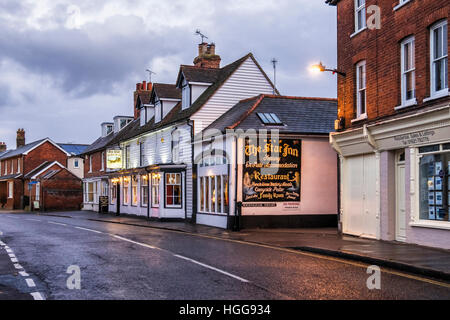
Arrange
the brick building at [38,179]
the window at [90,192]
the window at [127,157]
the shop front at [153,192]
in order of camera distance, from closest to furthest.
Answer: the shop front at [153,192] < the window at [127,157] < the window at [90,192] < the brick building at [38,179]

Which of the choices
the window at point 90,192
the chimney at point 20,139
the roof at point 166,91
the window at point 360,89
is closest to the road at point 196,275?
the window at point 360,89

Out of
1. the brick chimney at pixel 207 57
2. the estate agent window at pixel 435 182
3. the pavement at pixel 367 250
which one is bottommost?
the pavement at pixel 367 250

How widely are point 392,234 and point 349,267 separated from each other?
597cm

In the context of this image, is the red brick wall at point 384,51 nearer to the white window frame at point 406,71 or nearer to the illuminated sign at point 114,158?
the white window frame at point 406,71

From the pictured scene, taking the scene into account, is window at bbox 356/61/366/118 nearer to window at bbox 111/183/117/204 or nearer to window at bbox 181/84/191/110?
window at bbox 181/84/191/110

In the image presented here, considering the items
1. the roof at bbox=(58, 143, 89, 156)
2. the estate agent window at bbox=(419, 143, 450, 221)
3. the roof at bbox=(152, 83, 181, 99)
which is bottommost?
the estate agent window at bbox=(419, 143, 450, 221)

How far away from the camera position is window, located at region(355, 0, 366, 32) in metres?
19.0

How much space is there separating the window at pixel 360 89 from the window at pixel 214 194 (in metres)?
8.12

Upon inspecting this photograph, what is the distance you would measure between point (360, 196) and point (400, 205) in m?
2.29

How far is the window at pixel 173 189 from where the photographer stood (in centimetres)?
3241

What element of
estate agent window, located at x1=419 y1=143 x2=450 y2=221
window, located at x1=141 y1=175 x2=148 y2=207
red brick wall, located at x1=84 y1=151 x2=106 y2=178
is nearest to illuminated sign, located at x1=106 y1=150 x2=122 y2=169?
red brick wall, located at x1=84 y1=151 x2=106 y2=178

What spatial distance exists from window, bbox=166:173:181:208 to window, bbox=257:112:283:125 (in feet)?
27.6

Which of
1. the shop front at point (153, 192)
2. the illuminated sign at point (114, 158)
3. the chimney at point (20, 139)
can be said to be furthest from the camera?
the chimney at point (20, 139)
